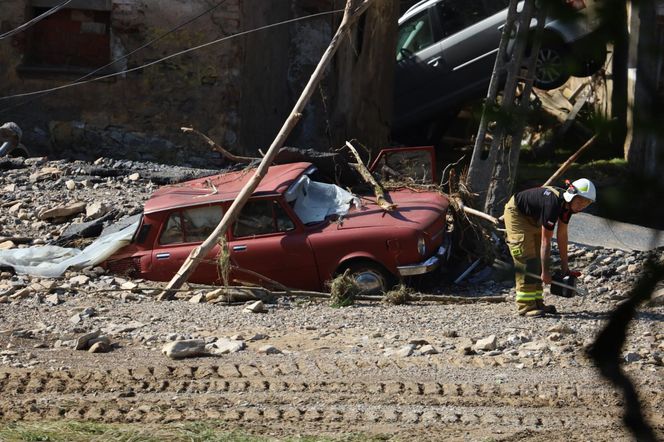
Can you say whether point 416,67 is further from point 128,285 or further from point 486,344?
point 486,344

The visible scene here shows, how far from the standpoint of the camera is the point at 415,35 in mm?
18281

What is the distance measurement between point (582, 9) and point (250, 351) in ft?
21.6

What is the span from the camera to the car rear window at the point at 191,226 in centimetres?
1128

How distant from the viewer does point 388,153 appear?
12797 mm

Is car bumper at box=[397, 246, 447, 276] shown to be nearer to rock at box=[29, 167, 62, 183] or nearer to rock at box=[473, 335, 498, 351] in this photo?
rock at box=[473, 335, 498, 351]

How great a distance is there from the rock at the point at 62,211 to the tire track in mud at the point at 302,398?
215 inches

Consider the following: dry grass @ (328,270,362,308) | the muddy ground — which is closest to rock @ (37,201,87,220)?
the muddy ground

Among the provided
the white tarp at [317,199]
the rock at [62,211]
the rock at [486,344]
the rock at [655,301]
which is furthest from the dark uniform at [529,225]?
the rock at [655,301]

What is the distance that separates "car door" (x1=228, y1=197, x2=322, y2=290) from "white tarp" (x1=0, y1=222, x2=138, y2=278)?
1180mm

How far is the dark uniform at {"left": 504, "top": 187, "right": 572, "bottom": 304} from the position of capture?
9734mm

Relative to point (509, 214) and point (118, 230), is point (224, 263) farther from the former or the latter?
point (509, 214)

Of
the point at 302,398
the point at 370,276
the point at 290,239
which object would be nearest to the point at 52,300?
the point at 290,239

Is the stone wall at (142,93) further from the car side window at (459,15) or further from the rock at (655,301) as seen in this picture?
the rock at (655,301)

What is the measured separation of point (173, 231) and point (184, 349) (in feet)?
9.55
